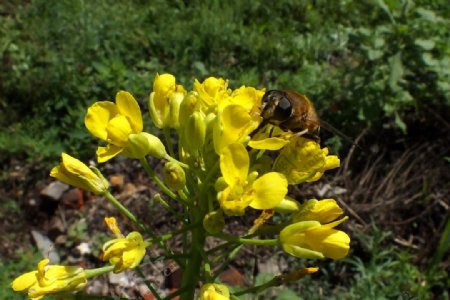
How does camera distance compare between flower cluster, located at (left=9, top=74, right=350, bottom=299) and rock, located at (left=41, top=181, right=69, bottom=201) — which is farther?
rock, located at (left=41, top=181, right=69, bottom=201)

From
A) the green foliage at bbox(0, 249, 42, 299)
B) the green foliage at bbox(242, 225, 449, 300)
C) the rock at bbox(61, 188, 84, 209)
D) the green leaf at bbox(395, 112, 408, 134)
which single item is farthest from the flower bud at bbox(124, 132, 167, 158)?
the green leaf at bbox(395, 112, 408, 134)

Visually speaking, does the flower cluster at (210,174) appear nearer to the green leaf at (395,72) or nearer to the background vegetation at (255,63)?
the background vegetation at (255,63)

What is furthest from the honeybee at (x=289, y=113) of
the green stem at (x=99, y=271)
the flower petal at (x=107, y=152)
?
the green stem at (x=99, y=271)

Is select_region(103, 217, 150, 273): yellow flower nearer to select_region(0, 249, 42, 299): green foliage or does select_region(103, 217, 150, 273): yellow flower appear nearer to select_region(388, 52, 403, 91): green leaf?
select_region(0, 249, 42, 299): green foliage

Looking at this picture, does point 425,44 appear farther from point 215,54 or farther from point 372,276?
point 215,54

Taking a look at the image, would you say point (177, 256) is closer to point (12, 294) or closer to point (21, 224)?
point (12, 294)

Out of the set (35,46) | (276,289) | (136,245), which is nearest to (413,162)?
(276,289)
